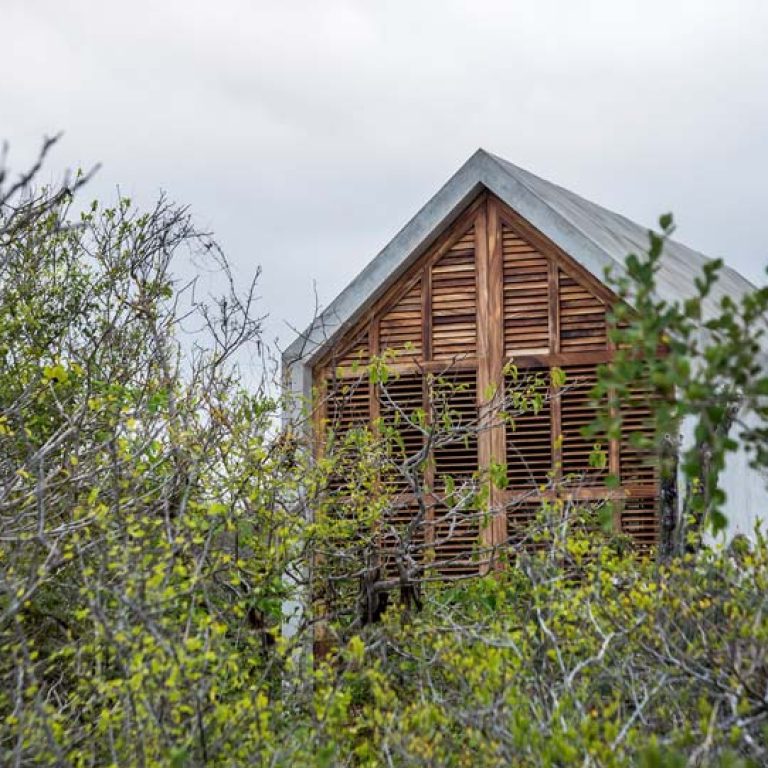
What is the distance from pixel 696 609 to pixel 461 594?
4281mm

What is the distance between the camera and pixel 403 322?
15.0 metres

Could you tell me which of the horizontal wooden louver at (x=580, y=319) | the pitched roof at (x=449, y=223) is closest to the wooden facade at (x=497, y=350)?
the horizontal wooden louver at (x=580, y=319)

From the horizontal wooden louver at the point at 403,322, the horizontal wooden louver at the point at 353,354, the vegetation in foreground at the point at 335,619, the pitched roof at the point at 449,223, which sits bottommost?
the vegetation in foreground at the point at 335,619

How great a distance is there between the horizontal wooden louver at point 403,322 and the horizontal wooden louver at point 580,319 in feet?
4.97

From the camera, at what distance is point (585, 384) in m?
14.2

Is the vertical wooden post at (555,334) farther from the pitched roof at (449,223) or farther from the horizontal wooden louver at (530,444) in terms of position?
the pitched roof at (449,223)

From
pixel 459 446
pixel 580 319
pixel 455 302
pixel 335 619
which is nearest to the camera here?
pixel 335 619

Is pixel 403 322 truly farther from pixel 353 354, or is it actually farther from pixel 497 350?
pixel 497 350

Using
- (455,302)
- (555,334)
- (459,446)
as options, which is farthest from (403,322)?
(555,334)

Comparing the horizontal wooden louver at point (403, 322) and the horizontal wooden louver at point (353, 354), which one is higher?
the horizontal wooden louver at point (403, 322)

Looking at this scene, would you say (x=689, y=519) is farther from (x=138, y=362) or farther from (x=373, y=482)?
(x=138, y=362)

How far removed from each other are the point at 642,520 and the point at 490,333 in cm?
242

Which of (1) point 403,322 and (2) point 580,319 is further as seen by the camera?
(1) point 403,322

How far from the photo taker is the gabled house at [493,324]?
14102 millimetres
